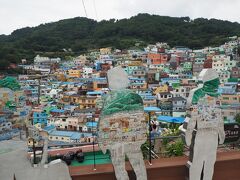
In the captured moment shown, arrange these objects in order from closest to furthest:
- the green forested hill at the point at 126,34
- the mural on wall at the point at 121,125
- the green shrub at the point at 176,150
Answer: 1. the mural on wall at the point at 121,125
2. the green shrub at the point at 176,150
3. the green forested hill at the point at 126,34

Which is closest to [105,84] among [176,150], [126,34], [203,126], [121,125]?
[176,150]

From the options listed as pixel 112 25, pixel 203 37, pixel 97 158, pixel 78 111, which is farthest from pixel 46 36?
pixel 97 158

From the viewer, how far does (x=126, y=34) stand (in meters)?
58.8

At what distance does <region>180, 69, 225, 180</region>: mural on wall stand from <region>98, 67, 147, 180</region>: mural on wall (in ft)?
2.27

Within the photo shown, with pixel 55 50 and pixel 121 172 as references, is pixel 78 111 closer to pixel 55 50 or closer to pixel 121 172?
pixel 121 172

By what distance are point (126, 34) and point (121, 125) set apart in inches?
2167

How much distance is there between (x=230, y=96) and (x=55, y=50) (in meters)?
34.5

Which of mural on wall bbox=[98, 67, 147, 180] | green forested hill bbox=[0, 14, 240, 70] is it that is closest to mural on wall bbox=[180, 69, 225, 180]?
mural on wall bbox=[98, 67, 147, 180]

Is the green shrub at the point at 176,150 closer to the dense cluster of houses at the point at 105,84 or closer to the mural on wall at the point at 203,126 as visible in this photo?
the mural on wall at the point at 203,126

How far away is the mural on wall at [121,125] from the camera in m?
4.56

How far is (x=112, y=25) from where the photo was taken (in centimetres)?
6031

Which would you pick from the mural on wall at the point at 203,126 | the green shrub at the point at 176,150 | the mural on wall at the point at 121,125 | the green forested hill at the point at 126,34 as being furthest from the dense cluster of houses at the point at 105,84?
the mural on wall at the point at 121,125

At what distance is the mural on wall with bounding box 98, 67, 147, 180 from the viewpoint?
15.0ft

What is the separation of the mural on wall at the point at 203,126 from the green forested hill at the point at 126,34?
46887 mm
